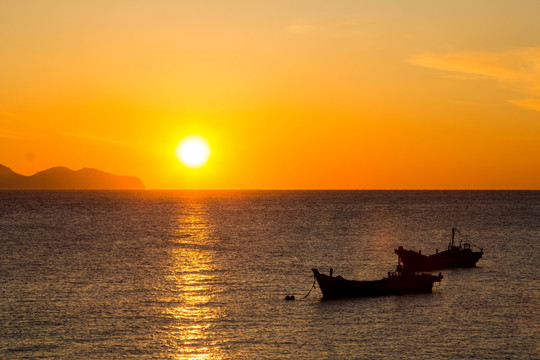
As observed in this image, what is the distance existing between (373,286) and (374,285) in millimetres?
154

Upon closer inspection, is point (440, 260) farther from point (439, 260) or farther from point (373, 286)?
point (373, 286)

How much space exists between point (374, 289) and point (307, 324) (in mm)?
15437

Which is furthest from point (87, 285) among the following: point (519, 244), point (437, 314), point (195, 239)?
point (519, 244)

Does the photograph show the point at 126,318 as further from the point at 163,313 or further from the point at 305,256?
the point at 305,256

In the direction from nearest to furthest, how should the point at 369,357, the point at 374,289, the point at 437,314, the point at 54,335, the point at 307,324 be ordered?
the point at 369,357 → the point at 54,335 → the point at 307,324 → the point at 437,314 → the point at 374,289

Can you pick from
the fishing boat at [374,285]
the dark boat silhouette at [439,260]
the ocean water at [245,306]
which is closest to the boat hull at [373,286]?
the fishing boat at [374,285]

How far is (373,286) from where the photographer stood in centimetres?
6712

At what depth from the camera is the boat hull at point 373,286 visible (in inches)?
2577

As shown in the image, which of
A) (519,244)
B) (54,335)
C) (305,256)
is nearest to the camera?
(54,335)

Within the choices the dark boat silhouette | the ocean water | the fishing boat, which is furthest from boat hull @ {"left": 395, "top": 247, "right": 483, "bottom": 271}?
the fishing boat

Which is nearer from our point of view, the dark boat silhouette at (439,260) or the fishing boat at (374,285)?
the fishing boat at (374,285)

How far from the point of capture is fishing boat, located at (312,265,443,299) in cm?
6550

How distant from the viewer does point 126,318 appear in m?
54.6

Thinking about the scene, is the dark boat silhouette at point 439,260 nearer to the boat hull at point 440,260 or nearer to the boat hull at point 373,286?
the boat hull at point 440,260
